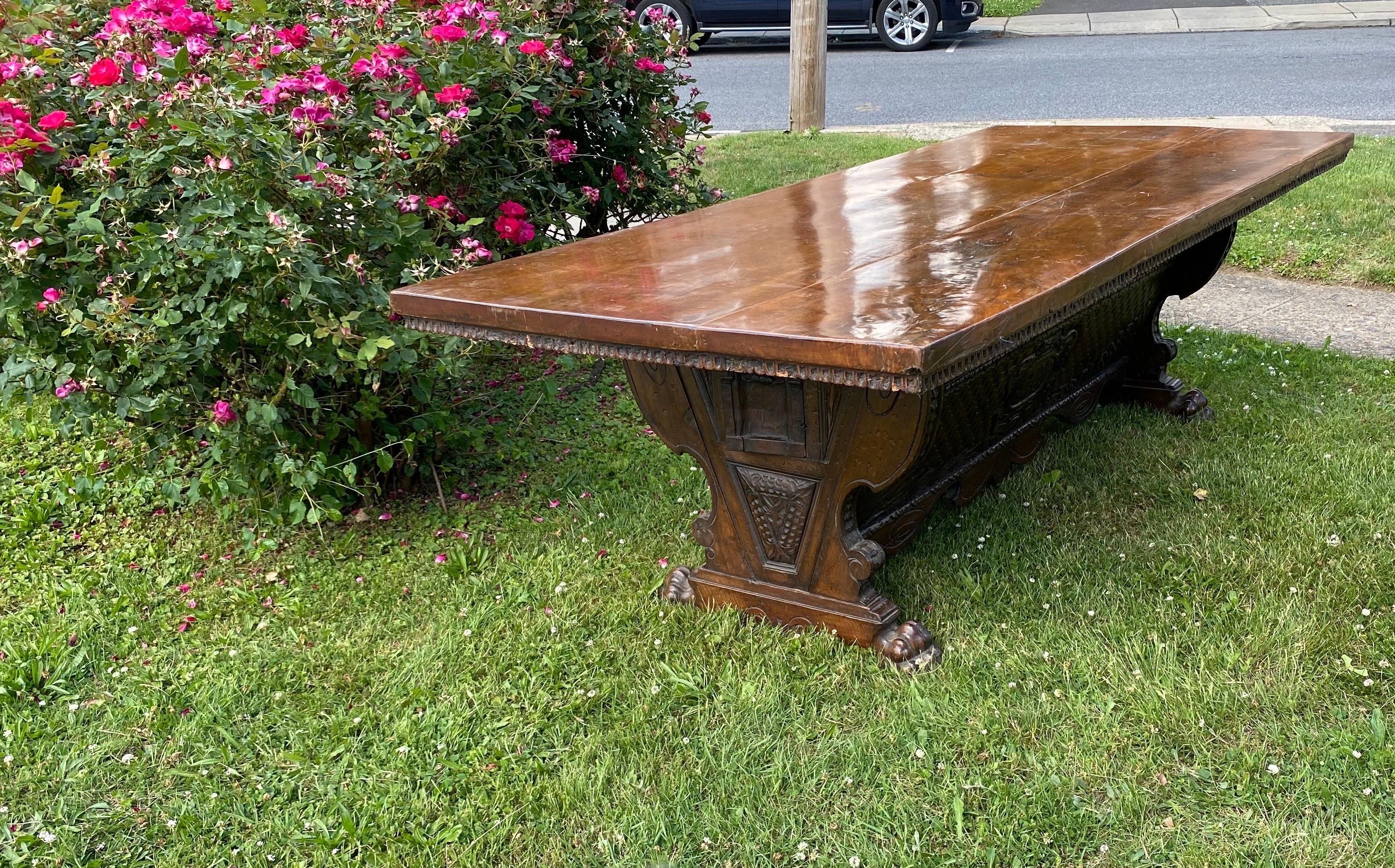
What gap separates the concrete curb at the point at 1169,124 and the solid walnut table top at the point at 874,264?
3886 mm

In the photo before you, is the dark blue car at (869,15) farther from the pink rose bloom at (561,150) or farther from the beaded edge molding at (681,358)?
the beaded edge molding at (681,358)

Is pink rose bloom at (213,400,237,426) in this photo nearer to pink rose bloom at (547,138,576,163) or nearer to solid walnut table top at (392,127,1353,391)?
solid walnut table top at (392,127,1353,391)

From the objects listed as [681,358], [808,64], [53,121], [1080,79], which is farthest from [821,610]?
[1080,79]

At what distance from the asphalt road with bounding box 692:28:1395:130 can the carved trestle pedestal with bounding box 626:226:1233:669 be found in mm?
6238

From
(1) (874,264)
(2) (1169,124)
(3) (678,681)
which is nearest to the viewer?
(1) (874,264)

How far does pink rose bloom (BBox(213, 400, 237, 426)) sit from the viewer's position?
3010mm

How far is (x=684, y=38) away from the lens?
488 cm

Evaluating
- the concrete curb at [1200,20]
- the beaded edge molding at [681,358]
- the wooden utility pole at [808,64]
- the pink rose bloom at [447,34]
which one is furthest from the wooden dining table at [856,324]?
the concrete curb at [1200,20]

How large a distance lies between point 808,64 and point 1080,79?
3534 millimetres

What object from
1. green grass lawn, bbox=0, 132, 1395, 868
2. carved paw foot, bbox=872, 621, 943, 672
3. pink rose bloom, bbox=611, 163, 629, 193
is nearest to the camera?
green grass lawn, bbox=0, 132, 1395, 868

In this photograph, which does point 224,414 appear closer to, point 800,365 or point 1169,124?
point 800,365

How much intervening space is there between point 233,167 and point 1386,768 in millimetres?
2720

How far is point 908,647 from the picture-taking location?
2.70 meters

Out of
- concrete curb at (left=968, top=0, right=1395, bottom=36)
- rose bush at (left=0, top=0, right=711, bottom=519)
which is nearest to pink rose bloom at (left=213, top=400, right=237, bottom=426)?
rose bush at (left=0, top=0, right=711, bottom=519)
